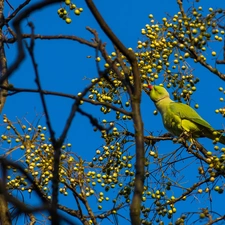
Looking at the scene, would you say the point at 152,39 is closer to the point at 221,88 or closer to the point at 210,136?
the point at 221,88

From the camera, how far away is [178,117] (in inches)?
260

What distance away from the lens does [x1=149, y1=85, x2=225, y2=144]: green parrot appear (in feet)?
20.8

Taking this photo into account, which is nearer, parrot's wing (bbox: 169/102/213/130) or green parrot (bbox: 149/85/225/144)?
green parrot (bbox: 149/85/225/144)

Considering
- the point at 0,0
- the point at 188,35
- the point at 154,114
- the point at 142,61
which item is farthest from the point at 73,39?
the point at 154,114

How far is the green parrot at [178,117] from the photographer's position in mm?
6336

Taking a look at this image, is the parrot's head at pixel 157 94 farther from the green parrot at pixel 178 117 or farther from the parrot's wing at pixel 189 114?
the parrot's wing at pixel 189 114

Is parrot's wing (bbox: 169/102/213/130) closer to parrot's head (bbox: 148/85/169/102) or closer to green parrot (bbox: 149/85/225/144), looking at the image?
green parrot (bbox: 149/85/225/144)

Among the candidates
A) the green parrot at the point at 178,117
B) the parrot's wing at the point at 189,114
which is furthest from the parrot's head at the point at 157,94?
the parrot's wing at the point at 189,114

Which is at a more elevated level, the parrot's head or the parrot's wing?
the parrot's head

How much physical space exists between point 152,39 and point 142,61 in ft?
0.77

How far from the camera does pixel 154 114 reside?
657 centimetres

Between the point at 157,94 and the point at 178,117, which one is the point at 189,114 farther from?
the point at 157,94

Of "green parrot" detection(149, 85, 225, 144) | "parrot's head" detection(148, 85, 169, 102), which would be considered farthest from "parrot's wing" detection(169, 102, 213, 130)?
"parrot's head" detection(148, 85, 169, 102)

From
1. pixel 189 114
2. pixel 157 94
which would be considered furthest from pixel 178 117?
pixel 157 94
